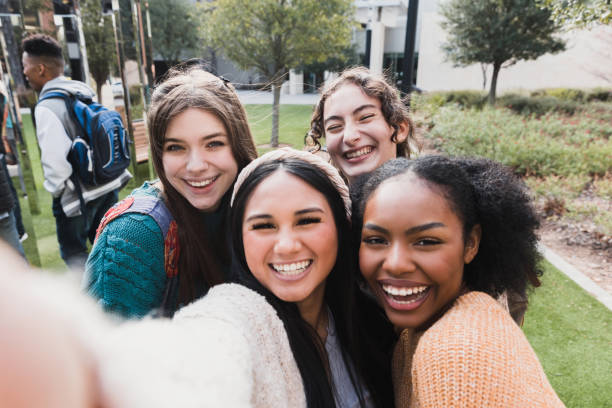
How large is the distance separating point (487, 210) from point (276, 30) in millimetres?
8993

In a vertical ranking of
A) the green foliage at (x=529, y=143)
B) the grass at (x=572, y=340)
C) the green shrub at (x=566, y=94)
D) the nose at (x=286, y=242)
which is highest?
Answer: the nose at (x=286, y=242)

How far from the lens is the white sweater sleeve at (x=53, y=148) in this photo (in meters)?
3.50

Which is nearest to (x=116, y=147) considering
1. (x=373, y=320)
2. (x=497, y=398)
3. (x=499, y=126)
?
(x=373, y=320)

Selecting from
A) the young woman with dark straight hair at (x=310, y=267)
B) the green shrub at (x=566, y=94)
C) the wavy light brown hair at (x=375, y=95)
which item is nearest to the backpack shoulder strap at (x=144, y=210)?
the young woman with dark straight hair at (x=310, y=267)

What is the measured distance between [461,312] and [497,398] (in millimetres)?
309

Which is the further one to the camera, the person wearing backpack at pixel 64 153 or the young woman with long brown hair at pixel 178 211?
the person wearing backpack at pixel 64 153

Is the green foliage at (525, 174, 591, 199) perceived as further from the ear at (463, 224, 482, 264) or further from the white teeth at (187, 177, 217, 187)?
the white teeth at (187, 177, 217, 187)

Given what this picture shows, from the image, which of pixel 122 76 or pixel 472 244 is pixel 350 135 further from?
pixel 122 76

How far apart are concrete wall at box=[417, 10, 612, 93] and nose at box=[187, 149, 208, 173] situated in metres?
20.9

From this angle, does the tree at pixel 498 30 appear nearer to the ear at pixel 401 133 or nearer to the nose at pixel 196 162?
the ear at pixel 401 133

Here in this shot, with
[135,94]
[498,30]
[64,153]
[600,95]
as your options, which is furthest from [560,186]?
[600,95]

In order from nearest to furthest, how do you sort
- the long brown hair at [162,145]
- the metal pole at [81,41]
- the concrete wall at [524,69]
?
1. the long brown hair at [162,145]
2. the metal pole at [81,41]
3. the concrete wall at [524,69]

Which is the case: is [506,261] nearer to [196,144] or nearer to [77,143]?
[196,144]

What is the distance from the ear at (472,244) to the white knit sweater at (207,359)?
77 cm
